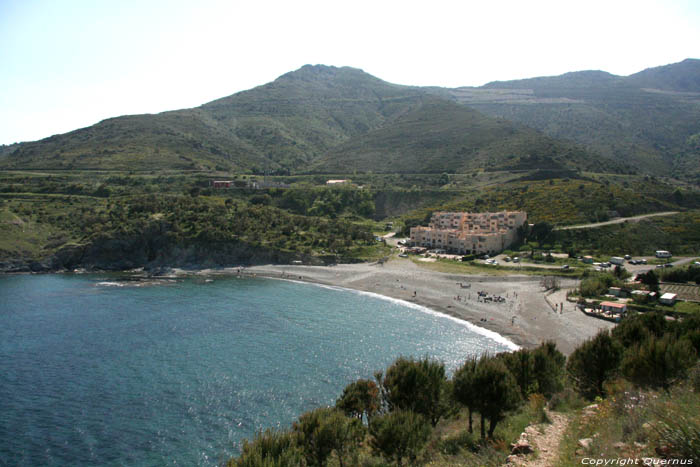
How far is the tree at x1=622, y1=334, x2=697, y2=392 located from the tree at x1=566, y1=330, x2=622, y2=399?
1456 mm

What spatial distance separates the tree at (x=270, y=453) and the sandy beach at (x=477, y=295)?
2365 centimetres

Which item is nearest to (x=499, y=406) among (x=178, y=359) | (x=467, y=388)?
(x=467, y=388)

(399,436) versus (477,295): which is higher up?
(399,436)

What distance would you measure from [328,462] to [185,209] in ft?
222

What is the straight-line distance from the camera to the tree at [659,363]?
1588 centimetres

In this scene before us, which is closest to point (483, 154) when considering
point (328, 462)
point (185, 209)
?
point (185, 209)

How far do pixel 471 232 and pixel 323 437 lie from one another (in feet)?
189

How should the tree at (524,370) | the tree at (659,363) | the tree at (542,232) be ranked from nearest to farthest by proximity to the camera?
the tree at (659,363), the tree at (524,370), the tree at (542,232)

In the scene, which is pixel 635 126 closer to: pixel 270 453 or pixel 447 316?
pixel 447 316

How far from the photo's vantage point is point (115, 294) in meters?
50.0

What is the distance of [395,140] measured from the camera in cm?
14038

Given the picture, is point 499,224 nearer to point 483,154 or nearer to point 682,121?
point 483,154

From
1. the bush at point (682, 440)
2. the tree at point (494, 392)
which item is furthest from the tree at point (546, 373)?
the bush at point (682, 440)

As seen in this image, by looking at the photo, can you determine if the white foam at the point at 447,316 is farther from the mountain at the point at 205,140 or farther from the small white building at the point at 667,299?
the mountain at the point at 205,140
